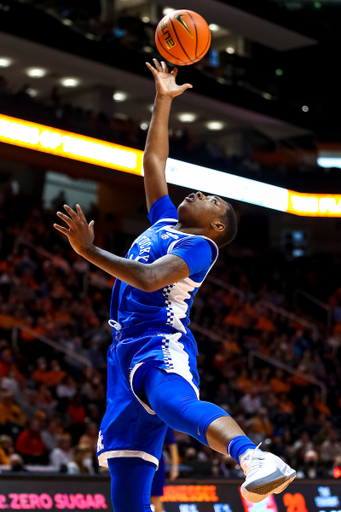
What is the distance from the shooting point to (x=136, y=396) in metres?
3.36

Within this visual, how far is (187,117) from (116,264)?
18269mm

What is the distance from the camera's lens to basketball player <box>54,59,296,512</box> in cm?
304

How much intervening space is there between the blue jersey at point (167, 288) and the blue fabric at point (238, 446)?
2.72 ft

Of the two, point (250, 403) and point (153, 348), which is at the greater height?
point (153, 348)

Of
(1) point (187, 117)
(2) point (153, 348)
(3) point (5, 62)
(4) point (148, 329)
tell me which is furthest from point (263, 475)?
(1) point (187, 117)

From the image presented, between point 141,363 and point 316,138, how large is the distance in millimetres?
14961

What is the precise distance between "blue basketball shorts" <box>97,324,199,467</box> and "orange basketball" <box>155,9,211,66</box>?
2.19 m

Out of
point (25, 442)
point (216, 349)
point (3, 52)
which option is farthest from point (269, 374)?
point (3, 52)

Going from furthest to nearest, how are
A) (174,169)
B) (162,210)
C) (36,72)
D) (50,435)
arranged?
(36,72)
(174,169)
(50,435)
(162,210)

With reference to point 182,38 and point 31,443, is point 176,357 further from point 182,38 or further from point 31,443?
point 31,443

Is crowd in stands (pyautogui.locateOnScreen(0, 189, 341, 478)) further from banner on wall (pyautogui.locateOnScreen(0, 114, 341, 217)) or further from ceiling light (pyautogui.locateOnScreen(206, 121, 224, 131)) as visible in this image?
ceiling light (pyautogui.locateOnScreen(206, 121, 224, 131))

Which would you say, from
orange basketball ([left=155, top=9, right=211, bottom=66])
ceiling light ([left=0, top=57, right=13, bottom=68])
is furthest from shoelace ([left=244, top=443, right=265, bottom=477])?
ceiling light ([left=0, top=57, right=13, bottom=68])

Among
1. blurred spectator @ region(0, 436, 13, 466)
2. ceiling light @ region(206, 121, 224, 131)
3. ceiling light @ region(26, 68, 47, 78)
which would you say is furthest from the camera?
ceiling light @ region(206, 121, 224, 131)

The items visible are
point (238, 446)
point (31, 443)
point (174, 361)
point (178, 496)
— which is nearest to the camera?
point (238, 446)
